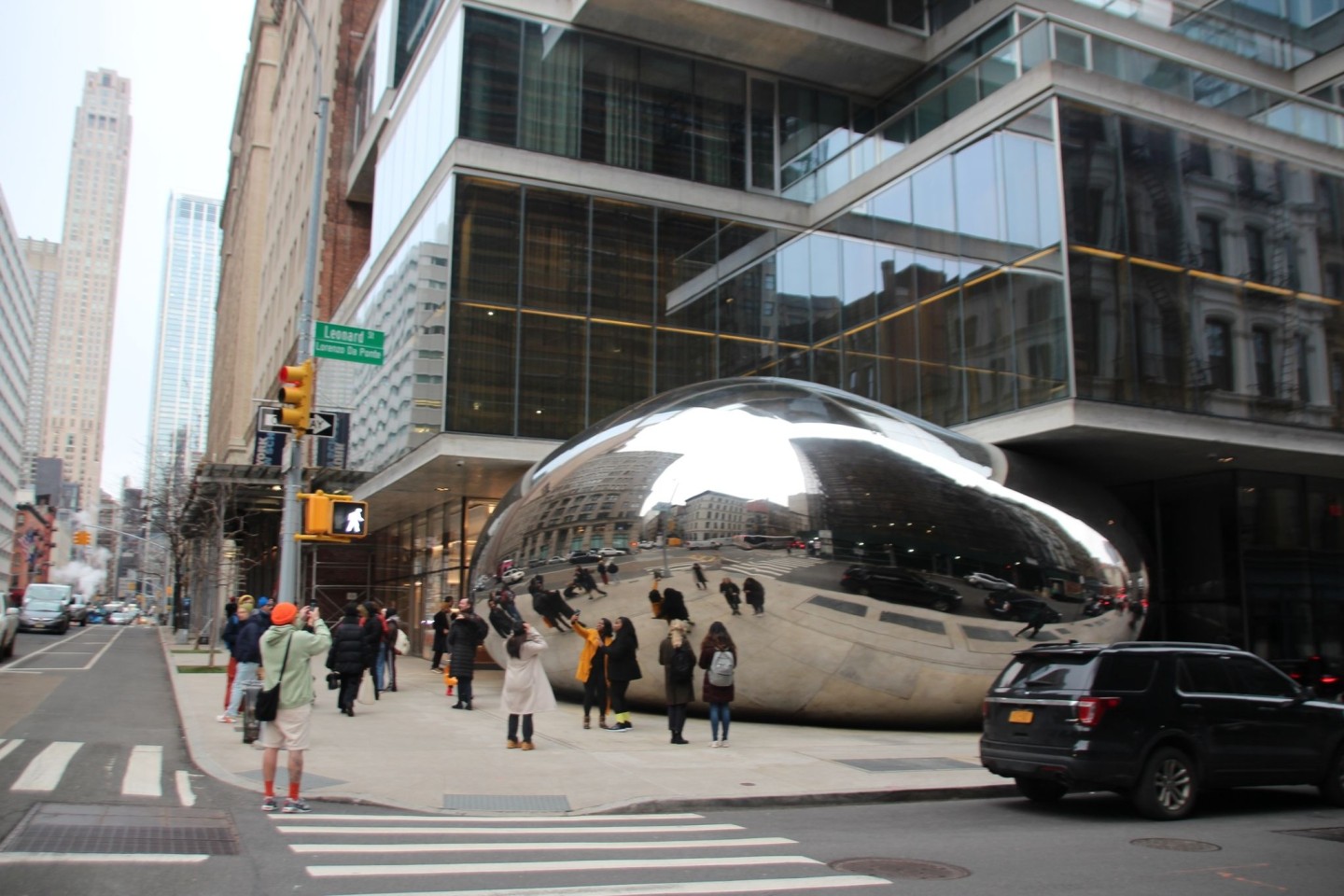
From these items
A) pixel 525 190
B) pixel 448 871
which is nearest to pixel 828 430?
pixel 448 871

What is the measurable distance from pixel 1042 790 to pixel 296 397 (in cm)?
962

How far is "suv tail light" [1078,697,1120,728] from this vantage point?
9539 mm

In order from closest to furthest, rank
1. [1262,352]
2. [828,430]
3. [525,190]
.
→ [828,430] < [1262,352] < [525,190]

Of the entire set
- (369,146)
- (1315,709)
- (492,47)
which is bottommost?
(1315,709)

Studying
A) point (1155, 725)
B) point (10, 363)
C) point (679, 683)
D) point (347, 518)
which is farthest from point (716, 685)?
point (10, 363)

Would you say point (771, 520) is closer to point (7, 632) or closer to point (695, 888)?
point (695, 888)

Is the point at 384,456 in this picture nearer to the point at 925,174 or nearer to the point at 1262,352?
the point at 925,174

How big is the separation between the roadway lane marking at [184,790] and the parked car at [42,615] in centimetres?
3731

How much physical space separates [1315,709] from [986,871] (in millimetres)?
5317

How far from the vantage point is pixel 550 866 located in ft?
23.8

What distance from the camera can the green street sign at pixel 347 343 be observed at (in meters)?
15.1

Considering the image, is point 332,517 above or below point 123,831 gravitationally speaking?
above

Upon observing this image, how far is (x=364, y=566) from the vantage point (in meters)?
42.9

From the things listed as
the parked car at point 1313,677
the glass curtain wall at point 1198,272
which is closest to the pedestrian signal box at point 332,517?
the glass curtain wall at point 1198,272
